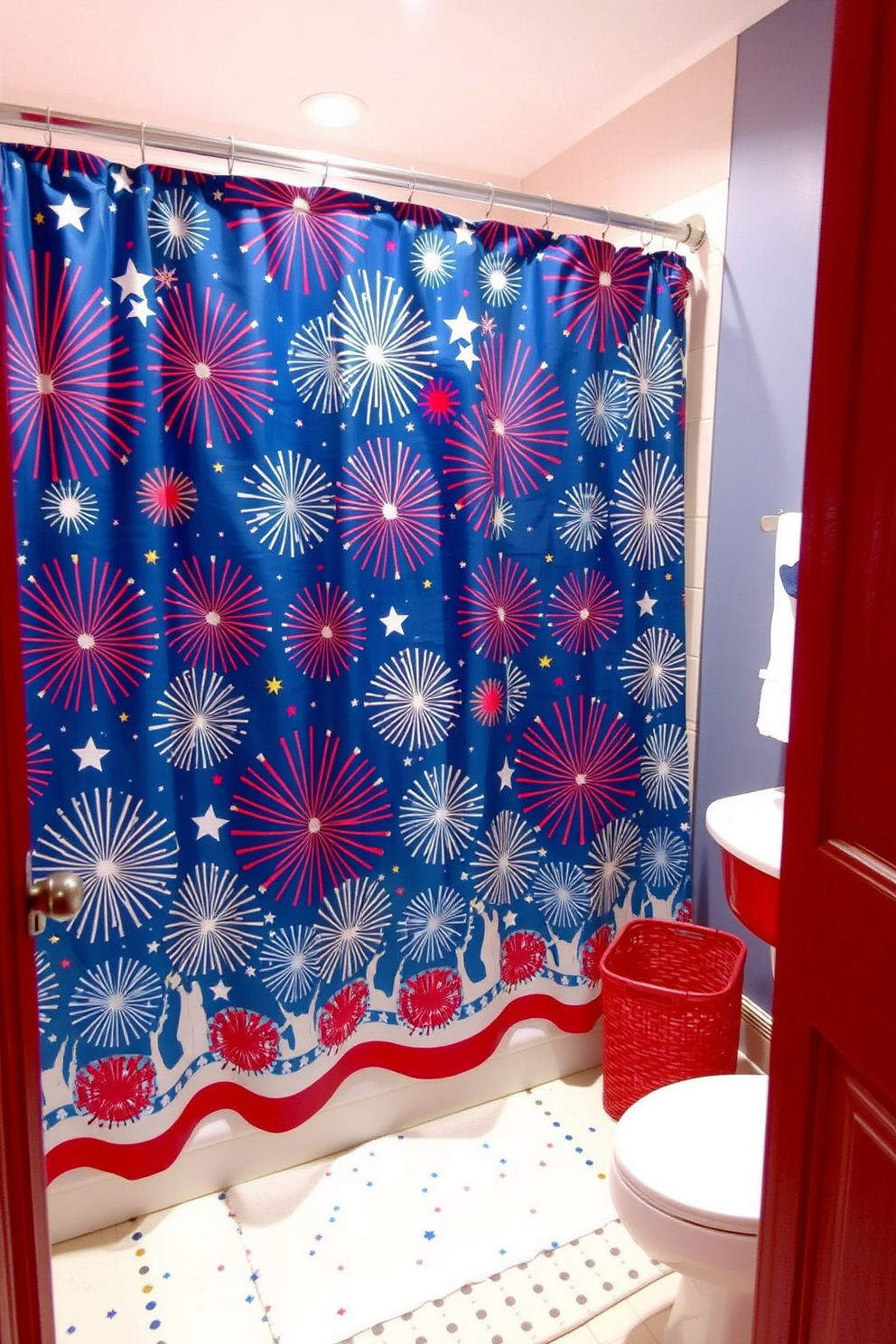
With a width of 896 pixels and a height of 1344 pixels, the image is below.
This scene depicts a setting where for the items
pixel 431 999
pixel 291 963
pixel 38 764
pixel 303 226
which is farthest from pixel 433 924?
pixel 303 226

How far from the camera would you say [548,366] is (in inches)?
70.2

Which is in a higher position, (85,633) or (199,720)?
(85,633)

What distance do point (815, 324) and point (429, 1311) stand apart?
160 centimetres

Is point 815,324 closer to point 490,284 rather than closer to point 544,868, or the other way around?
point 490,284

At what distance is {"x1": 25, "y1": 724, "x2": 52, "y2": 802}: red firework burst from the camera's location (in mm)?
1428

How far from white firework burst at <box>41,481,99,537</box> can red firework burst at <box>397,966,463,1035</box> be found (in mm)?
1105

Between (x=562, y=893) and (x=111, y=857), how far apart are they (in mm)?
978

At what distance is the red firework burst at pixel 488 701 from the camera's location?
1794 millimetres

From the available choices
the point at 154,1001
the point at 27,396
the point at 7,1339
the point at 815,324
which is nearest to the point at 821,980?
the point at 815,324

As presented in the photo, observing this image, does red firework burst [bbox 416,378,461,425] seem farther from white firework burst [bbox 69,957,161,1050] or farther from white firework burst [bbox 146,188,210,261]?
white firework burst [bbox 69,957,161,1050]

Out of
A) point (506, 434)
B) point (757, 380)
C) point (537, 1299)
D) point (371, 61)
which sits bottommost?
point (537, 1299)

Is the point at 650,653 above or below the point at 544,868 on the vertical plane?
above

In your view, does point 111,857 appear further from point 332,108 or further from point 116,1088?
point 332,108

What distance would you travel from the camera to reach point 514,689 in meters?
1.85
